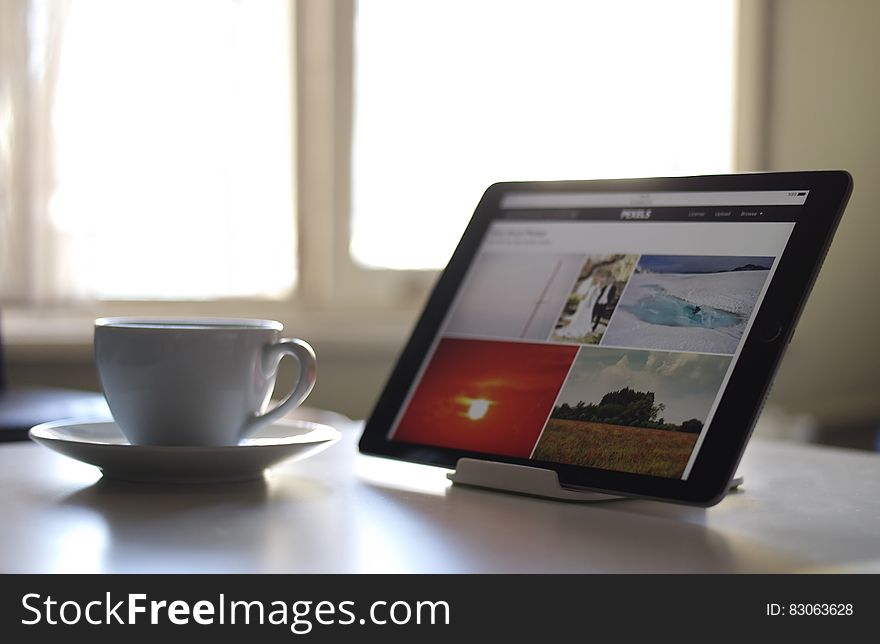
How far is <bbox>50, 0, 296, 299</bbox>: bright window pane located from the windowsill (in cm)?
9

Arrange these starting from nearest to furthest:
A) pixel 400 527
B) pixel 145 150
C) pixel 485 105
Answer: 1. pixel 400 527
2. pixel 145 150
3. pixel 485 105

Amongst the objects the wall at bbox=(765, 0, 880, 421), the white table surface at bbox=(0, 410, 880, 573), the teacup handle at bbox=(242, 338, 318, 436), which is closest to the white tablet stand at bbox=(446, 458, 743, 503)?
the white table surface at bbox=(0, 410, 880, 573)

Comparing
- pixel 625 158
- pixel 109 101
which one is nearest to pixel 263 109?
pixel 109 101

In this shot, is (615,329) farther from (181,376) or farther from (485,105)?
(485,105)

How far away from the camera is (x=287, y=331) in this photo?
2.42 meters

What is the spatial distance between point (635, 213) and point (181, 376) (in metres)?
0.28

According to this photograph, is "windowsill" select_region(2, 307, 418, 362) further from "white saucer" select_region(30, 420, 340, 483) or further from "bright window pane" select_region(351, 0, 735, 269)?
"white saucer" select_region(30, 420, 340, 483)

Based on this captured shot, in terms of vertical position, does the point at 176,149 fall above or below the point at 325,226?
above

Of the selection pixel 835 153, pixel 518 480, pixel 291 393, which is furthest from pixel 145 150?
pixel 518 480

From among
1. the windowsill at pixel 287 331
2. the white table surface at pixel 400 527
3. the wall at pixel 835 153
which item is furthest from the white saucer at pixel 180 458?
the wall at pixel 835 153
